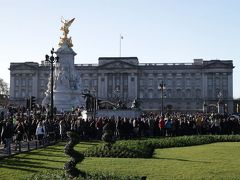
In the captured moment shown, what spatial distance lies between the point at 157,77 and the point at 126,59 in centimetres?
1052

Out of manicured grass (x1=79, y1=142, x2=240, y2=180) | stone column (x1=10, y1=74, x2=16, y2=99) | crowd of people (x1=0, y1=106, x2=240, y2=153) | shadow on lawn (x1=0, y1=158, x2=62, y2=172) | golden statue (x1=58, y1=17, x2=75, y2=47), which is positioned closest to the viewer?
manicured grass (x1=79, y1=142, x2=240, y2=180)

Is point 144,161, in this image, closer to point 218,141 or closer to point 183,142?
point 183,142

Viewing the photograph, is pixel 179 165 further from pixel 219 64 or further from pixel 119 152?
pixel 219 64

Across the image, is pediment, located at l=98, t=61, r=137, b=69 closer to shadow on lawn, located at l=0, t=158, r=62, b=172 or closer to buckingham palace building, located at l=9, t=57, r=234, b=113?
buckingham palace building, located at l=9, t=57, r=234, b=113

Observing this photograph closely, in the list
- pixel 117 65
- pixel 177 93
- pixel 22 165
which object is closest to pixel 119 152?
pixel 22 165

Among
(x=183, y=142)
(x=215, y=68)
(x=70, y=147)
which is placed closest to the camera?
(x=70, y=147)

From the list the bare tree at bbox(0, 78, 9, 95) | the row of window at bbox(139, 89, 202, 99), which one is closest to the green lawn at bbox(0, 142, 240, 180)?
the row of window at bbox(139, 89, 202, 99)

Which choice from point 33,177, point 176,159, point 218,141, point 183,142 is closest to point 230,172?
point 176,159

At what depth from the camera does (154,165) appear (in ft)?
63.2

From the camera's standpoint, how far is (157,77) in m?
140

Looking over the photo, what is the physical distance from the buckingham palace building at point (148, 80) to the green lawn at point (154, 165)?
11454 centimetres

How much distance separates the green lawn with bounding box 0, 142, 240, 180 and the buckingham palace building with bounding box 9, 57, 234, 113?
114540 mm

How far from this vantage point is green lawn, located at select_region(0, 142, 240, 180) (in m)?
17.1

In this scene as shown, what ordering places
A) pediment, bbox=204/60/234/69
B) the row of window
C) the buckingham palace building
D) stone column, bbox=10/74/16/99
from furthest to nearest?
stone column, bbox=10/74/16/99 → the row of window → the buckingham palace building → pediment, bbox=204/60/234/69
